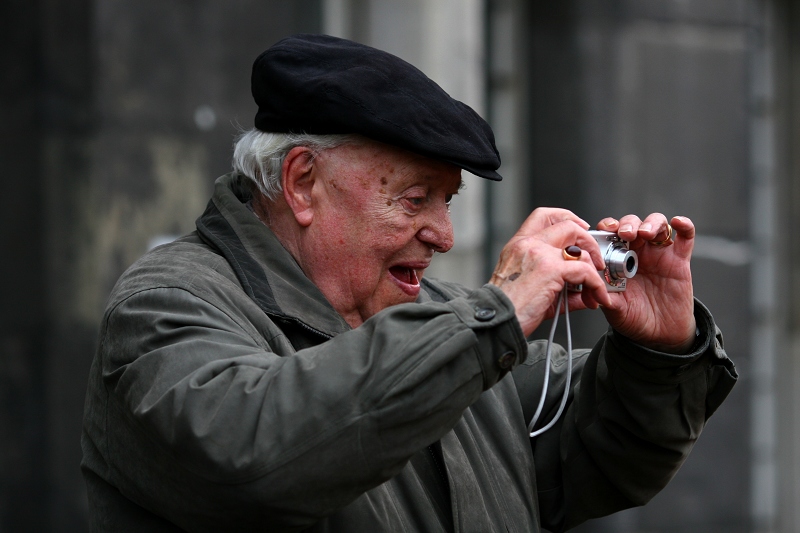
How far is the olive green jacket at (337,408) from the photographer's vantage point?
1770mm

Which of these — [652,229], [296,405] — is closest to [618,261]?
[652,229]

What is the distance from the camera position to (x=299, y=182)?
7.95ft

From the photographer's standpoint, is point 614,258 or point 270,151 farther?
point 270,151

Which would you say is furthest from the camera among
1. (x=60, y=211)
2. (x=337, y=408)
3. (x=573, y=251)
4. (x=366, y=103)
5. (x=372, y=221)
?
(x=60, y=211)

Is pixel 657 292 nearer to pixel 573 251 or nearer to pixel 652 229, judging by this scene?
pixel 652 229

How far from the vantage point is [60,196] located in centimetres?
411

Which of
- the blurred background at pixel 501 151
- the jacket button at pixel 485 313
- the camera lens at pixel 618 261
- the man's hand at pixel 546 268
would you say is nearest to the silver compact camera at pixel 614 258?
the camera lens at pixel 618 261

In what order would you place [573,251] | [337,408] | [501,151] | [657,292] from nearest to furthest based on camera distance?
[337,408] → [573,251] → [657,292] → [501,151]

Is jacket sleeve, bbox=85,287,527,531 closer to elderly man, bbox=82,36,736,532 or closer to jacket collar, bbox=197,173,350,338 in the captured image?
elderly man, bbox=82,36,736,532

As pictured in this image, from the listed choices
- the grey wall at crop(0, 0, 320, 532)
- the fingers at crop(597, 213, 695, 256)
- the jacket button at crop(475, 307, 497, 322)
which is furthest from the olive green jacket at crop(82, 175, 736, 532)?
the grey wall at crop(0, 0, 320, 532)

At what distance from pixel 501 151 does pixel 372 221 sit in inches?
131

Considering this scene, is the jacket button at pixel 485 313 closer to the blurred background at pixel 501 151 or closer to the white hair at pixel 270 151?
the white hair at pixel 270 151

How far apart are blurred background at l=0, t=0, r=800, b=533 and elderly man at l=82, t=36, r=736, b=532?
5.87 feet

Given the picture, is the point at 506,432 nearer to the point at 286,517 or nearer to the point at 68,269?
the point at 286,517
